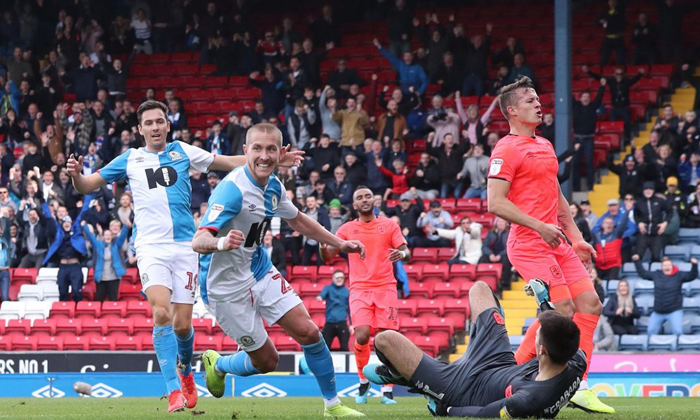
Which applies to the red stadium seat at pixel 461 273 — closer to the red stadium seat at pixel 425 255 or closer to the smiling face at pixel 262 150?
the red stadium seat at pixel 425 255

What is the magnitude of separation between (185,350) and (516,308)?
431 inches

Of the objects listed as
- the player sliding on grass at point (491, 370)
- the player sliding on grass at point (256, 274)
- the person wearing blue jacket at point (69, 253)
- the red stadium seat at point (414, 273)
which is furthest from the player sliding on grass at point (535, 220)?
the person wearing blue jacket at point (69, 253)

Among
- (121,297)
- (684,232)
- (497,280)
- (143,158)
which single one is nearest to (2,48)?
(121,297)

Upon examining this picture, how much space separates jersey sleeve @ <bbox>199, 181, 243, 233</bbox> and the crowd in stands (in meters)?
11.4

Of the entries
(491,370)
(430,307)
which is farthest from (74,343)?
(491,370)

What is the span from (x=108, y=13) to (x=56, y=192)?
30.7 feet

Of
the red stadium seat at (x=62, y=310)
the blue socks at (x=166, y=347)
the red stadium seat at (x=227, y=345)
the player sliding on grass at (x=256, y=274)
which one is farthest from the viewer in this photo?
the red stadium seat at (x=62, y=310)

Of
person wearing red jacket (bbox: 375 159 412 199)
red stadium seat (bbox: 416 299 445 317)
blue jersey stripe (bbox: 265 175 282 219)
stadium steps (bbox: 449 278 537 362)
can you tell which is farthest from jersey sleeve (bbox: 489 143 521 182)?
person wearing red jacket (bbox: 375 159 412 199)

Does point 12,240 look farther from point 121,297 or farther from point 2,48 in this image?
point 2,48

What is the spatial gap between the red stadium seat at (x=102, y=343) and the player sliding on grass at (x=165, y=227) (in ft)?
32.5

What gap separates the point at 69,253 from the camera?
21.4 m

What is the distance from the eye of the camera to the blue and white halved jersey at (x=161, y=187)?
32.3 feet

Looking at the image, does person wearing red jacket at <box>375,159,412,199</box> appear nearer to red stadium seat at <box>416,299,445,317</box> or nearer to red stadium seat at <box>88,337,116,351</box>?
red stadium seat at <box>416,299,445,317</box>

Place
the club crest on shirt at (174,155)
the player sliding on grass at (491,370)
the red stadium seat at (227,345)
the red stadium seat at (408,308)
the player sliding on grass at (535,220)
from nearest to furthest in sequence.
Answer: the player sliding on grass at (491,370) < the player sliding on grass at (535,220) < the club crest on shirt at (174,155) < the red stadium seat at (227,345) < the red stadium seat at (408,308)
